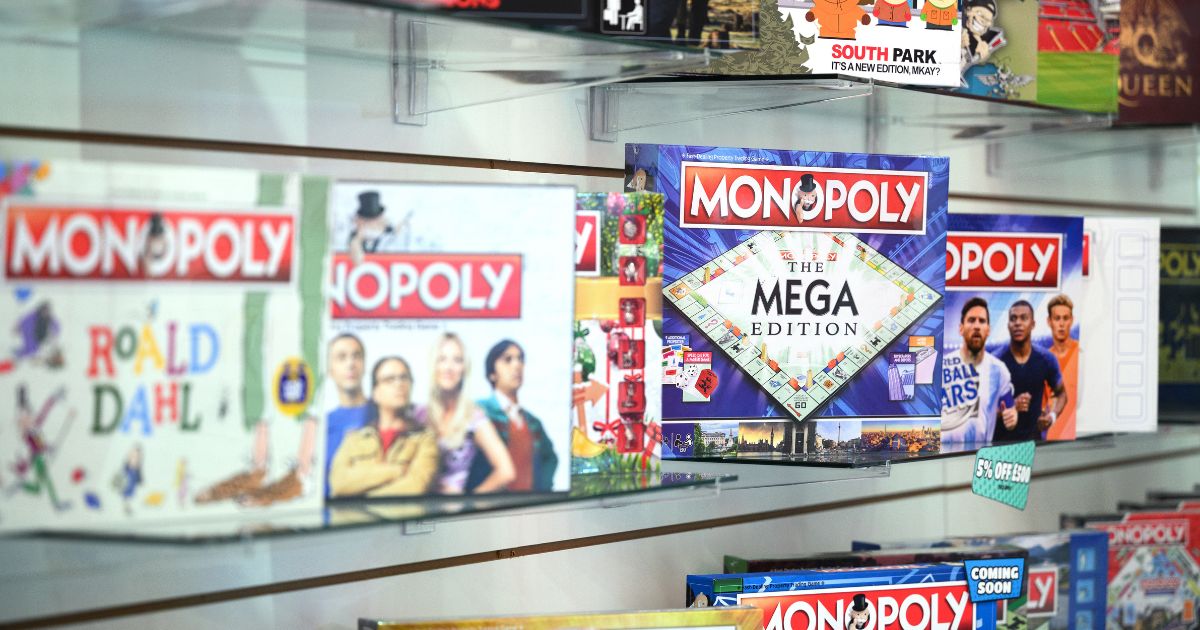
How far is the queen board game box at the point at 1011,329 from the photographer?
6.66ft

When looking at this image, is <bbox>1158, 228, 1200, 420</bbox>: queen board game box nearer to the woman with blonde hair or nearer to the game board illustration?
the game board illustration

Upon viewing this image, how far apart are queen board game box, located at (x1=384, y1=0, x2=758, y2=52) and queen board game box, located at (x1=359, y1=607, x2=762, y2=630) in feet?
2.33

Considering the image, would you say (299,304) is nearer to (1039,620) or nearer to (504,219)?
(504,219)

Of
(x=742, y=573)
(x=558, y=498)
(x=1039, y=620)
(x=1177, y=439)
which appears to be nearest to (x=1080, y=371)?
(x=1039, y=620)

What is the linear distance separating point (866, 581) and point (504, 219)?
86cm

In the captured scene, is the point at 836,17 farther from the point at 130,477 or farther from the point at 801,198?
the point at 130,477

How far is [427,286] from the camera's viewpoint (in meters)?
1.30

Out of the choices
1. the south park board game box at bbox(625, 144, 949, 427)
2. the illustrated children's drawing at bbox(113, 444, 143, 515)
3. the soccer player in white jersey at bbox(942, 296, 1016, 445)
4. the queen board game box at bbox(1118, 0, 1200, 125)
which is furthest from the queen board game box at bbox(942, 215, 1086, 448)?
the illustrated children's drawing at bbox(113, 444, 143, 515)

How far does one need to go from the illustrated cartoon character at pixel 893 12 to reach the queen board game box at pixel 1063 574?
2.87ft

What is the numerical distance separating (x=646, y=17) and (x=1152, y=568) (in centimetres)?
164

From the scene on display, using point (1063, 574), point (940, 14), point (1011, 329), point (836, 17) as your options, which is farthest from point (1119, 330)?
point (836, 17)

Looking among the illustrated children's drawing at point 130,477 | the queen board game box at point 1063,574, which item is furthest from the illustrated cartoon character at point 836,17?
the illustrated children's drawing at point 130,477

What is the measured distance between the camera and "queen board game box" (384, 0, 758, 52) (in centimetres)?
140

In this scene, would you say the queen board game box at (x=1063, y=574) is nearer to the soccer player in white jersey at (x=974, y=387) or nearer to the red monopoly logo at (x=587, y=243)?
the soccer player in white jersey at (x=974, y=387)
